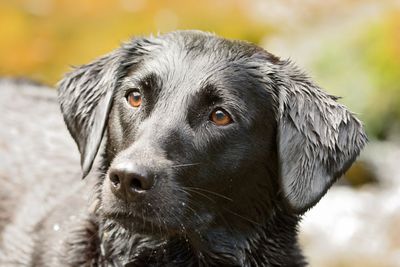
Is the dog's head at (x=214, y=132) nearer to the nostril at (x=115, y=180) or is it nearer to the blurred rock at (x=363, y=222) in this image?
the nostril at (x=115, y=180)

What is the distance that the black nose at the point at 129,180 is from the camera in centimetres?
386

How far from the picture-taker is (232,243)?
450cm

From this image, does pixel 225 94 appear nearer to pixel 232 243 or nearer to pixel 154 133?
pixel 154 133

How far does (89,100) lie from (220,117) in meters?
0.80

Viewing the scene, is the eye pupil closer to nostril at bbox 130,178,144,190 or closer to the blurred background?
nostril at bbox 130,178,144,190

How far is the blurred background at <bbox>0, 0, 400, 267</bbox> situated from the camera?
27.1 ft

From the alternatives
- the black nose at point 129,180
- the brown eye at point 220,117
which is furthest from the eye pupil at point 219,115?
the black nose at point 129,180

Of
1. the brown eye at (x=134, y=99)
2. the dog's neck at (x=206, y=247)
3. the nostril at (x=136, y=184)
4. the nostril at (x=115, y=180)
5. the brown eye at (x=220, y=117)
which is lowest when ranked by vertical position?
the dog's neck at (x=206, y=247)

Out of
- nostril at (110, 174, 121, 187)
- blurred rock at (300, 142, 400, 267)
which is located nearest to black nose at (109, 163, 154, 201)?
nostril at (110, 174, 121, 187)

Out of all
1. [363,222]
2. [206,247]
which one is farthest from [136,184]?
[363,222]

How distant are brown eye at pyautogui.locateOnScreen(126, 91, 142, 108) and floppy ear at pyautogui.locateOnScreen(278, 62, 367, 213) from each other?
687 millimetres

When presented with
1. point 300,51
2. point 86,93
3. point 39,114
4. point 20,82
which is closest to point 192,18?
point 300,51

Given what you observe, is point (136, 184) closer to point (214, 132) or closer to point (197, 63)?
point (214, 132)

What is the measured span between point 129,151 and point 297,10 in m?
7.59
